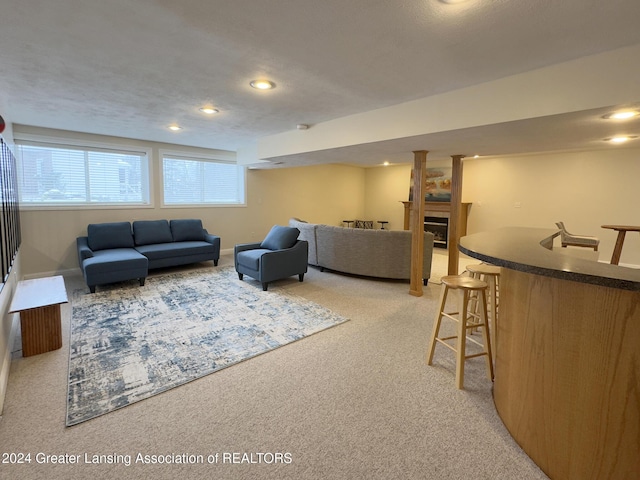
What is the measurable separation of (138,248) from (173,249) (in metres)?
0.58

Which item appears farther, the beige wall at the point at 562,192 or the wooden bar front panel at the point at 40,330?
the beige wall at the point at 562,192

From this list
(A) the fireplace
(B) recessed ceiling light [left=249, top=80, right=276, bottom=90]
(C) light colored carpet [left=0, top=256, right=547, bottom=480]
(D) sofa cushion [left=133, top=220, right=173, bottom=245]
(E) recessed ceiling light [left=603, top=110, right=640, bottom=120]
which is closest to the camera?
(C) light colored carpet [left=0, top=256, right=547, bottom=480]

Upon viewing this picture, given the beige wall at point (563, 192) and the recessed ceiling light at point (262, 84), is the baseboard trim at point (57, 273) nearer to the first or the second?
the recessed ceiling light at point (262, 84)

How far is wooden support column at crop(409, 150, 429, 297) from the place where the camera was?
4.16m

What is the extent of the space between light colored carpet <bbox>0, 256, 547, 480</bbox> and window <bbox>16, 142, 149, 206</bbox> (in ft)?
11.0

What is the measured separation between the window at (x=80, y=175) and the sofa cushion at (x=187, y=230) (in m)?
0.73

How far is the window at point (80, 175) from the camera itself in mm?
4594

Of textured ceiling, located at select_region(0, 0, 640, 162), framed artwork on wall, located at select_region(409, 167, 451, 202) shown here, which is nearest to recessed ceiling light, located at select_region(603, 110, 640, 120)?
textured ceiling, located at select_region(0, 0, 640, 162)

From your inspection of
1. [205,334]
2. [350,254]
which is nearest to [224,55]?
[205,334]

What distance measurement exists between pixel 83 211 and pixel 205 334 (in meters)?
3.70

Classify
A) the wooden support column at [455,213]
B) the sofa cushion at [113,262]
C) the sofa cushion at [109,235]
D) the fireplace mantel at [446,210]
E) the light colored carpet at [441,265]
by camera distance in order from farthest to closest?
the fireplace mantel at [446,210] → the light colored carpet at [441,265] → the wooden support column at [455,213] → the sofa cushion at [109,235] → the sofa cushion at [113,262]

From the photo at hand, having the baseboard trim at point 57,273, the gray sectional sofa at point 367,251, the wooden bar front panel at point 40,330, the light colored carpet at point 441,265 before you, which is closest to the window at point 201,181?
the baseboard trim at point 57,273

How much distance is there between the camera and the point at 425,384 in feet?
7.34

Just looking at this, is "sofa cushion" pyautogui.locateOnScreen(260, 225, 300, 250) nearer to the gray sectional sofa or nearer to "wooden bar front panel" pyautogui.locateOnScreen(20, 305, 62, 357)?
the gray sectional sofa
